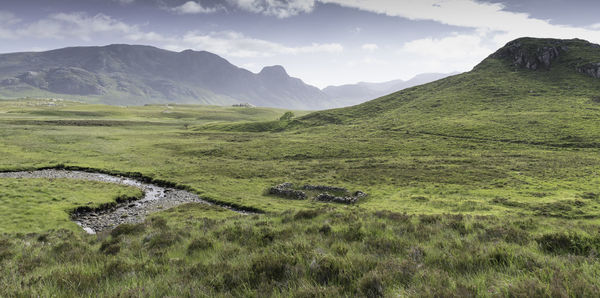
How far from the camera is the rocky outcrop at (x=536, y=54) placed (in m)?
163

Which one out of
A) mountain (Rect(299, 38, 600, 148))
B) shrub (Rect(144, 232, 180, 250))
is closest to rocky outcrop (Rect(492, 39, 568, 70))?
mountain (Rect(299, 38, 600, 148))

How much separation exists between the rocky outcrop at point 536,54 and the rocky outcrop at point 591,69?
16183 millimetres

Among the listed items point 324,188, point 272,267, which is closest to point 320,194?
point 324,188

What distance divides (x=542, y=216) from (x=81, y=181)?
59.1 meters

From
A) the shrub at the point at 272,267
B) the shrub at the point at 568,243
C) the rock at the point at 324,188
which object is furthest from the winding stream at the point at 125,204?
the shrub at the point at 568,243

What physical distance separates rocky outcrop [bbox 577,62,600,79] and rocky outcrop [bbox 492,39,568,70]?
16183mm

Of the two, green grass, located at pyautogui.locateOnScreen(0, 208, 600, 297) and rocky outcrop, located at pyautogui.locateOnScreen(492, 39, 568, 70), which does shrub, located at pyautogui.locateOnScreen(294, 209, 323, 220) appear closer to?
green grass, located at pyautogui.locateOnScreen(0, 208, 600, 297)

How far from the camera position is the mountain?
285 ft

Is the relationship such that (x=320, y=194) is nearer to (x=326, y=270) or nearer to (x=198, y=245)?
(x=198, y=245)

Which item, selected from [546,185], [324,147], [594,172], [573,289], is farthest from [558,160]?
[573,289]

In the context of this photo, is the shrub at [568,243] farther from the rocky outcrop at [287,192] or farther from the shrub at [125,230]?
the rocky outcrop at [287,192]

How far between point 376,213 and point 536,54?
214 metres

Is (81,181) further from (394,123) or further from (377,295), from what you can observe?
(394,123)

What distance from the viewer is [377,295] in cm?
440
